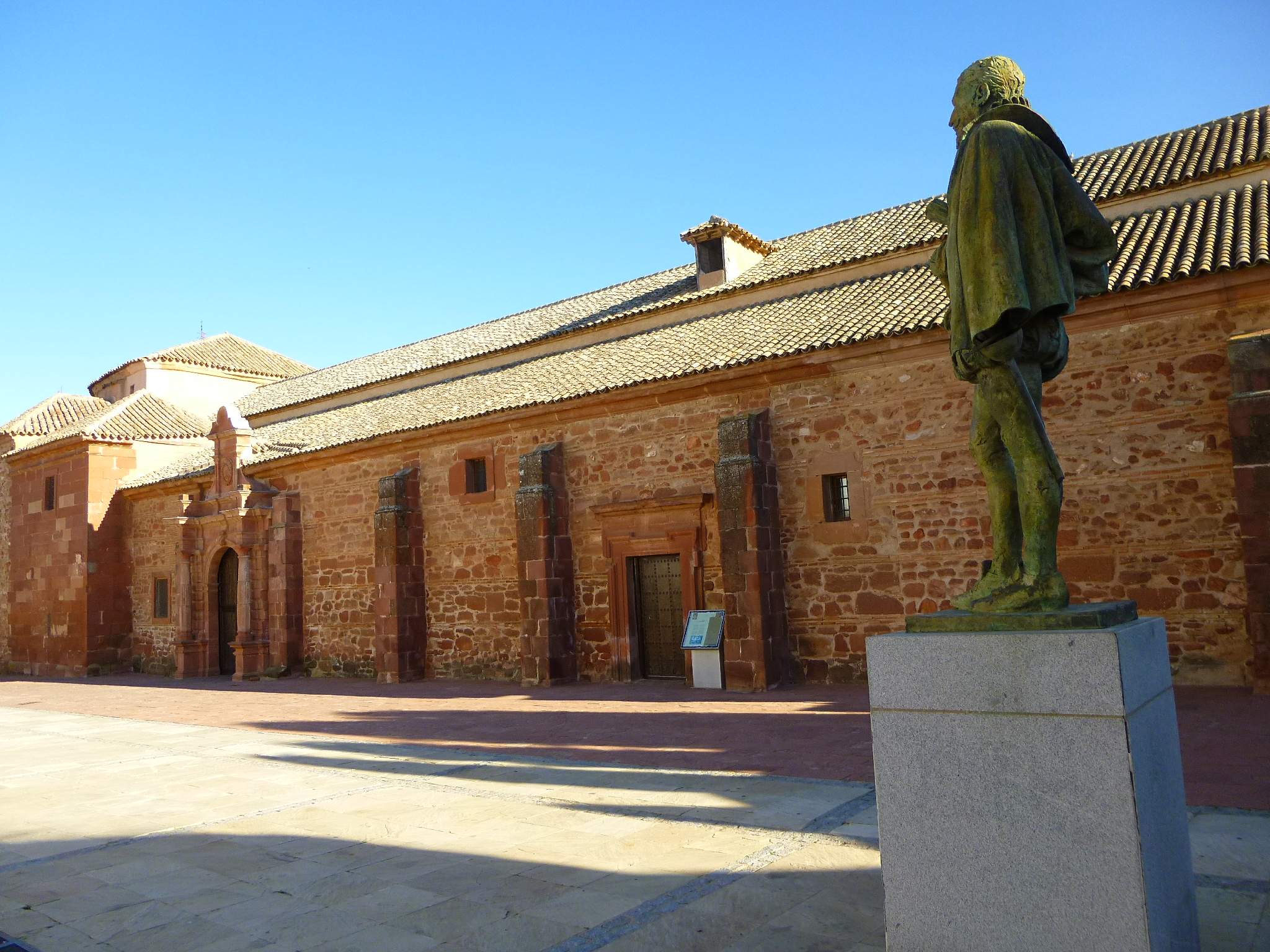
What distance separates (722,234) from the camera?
1738cm

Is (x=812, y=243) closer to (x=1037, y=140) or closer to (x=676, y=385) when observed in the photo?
(x=676, y=385)

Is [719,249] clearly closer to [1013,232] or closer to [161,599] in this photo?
[1013,232]

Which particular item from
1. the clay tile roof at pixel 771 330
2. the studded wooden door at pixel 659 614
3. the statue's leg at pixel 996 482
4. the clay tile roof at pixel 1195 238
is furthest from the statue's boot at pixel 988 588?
the studded wooden door at pixel 659 614

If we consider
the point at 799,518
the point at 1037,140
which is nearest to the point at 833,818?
the point at 1037,140

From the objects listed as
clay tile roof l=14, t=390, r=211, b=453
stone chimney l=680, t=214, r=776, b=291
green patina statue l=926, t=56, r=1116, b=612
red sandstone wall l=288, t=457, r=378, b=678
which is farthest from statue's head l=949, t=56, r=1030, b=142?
clay tile roof l=14, t=390, r=211, b=453

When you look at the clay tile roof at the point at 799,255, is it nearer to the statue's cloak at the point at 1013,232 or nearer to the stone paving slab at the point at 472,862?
the stone paving slab at the point at 472,862

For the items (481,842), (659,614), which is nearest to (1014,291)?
(481,842)

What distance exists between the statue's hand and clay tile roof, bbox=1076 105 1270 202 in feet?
38.9

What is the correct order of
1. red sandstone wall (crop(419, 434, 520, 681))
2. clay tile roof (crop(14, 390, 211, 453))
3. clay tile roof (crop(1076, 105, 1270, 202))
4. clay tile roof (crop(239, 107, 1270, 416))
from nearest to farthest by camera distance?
clay tile roof (crop(1076, 105, 1270, 202)) → clay tile roof (crop(239, 107, 1270, 416)) → red sandstone wall (crop(419, 434, 520, 681)) → clay tile roof (crop(14, 390, 211, 453))

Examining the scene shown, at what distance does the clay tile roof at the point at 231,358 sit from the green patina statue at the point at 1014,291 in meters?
29.6

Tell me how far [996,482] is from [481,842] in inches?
139

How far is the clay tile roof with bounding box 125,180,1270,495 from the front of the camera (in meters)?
10.7

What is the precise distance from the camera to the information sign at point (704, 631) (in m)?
12.5

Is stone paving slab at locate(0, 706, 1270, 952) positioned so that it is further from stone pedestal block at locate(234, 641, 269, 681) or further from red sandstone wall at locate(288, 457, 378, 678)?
stone pedestal block at locate(234, 641, 269, 681)
